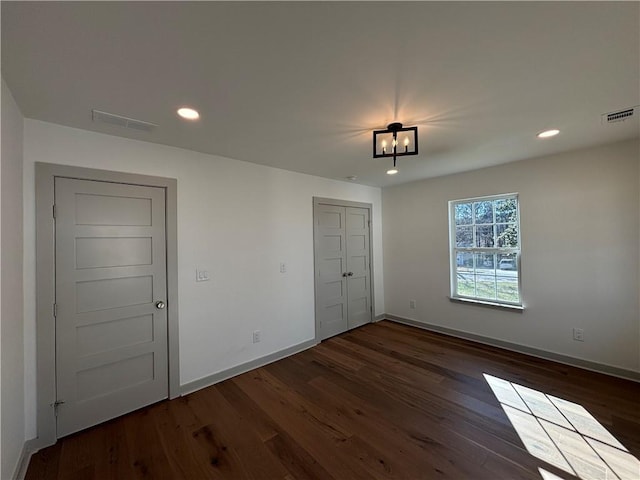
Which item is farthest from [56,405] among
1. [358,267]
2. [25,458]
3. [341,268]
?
[358,267]

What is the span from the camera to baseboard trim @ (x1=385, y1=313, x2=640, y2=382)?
275cm

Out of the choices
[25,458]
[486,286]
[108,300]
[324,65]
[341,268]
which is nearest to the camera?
[324,65]

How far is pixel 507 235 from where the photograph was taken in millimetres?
3572

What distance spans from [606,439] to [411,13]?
10.3 feet

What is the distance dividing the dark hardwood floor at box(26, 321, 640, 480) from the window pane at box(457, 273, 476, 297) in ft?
3.26

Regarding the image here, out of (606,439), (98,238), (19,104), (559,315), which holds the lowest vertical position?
(606,439)

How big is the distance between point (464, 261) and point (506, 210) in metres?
0.92

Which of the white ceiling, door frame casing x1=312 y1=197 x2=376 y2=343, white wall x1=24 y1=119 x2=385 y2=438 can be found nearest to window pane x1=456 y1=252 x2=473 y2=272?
door frame casing x1=312 y1=197 x2=376 y2=343

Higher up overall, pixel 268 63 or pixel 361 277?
pixel 268 63

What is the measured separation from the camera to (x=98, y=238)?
2230 mm

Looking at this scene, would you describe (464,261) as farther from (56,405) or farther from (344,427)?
(56,405)

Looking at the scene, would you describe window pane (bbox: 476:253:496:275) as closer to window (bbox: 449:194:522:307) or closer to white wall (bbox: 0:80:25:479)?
window (bbox: 449:194:522:307)

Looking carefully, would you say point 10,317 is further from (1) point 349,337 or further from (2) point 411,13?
(1) point 349,337

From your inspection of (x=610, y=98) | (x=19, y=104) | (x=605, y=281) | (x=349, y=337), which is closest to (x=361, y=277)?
(x=349, y=337)
